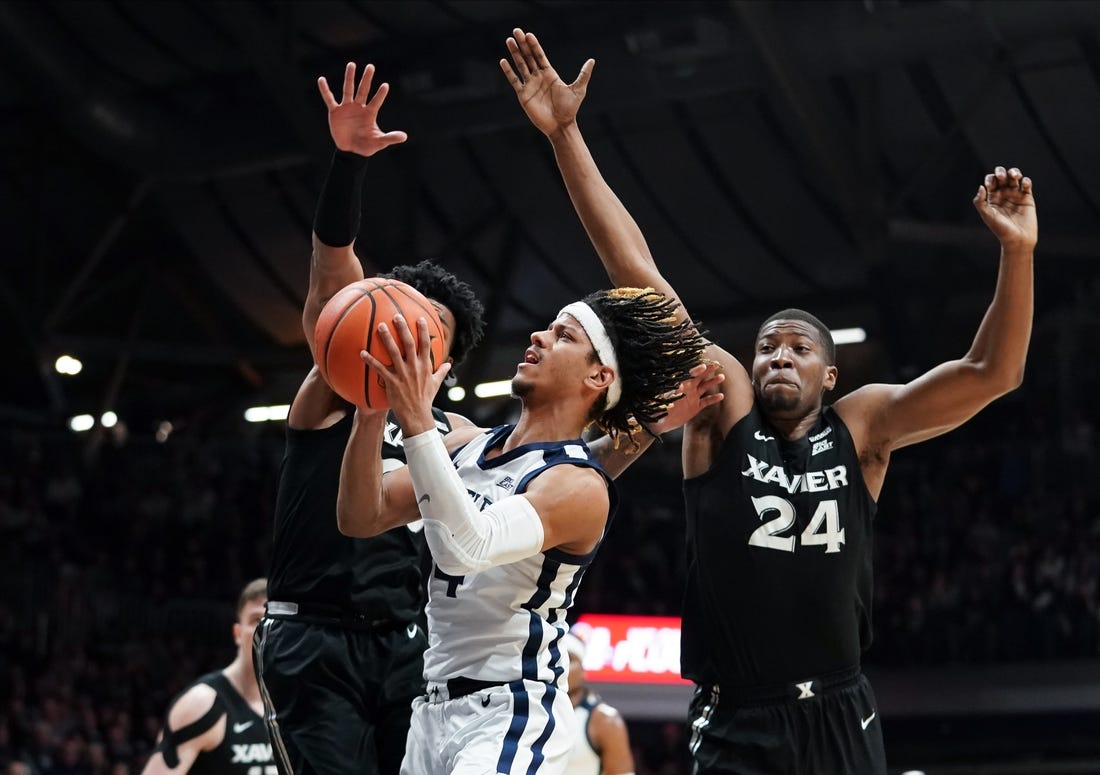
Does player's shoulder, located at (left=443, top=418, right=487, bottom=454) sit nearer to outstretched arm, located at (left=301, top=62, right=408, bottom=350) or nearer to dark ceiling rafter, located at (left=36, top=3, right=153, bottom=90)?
outstretched arm, located at (left=301, top=62, right=408, bottom=350)

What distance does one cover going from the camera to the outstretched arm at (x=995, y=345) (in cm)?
478

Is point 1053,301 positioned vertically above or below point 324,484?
above

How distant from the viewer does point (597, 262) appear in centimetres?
2047

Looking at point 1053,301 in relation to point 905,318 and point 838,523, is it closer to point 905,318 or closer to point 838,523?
point 905,318

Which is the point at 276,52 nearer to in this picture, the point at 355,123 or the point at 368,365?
the point at 355,123

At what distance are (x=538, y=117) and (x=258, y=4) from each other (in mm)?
12303

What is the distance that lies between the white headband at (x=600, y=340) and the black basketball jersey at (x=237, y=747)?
11.9ft

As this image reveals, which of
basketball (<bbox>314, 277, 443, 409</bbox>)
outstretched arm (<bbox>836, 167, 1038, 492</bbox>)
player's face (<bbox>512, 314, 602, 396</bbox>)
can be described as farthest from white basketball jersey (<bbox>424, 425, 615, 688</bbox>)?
outstretched arm (<bbox>836, 167, 1038, 492</bbox>)

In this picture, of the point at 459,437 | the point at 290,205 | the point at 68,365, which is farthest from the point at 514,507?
the point at 68,365

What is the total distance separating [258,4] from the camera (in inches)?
650

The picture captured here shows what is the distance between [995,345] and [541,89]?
5.72ft

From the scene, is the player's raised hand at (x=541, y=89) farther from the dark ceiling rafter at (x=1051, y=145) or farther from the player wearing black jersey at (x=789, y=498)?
the dark ceiling rafter at (x=1051, y=145)

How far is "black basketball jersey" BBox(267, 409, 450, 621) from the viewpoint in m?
5.01

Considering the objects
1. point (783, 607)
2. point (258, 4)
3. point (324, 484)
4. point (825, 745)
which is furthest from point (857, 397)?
point (258, 4)
